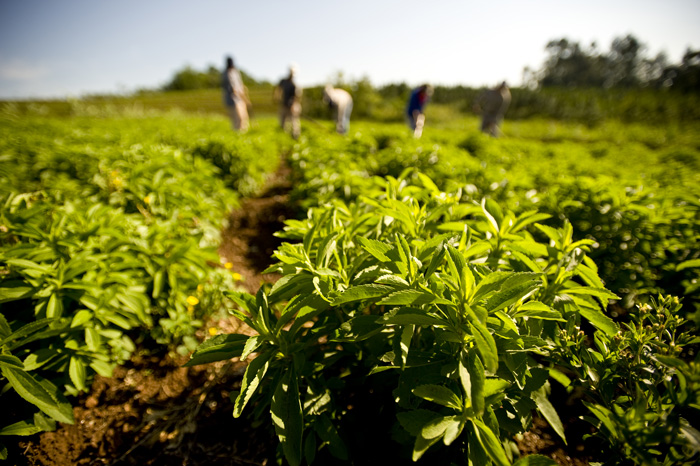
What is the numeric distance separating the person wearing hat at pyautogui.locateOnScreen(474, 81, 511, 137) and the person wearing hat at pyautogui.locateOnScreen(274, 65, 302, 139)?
22.8 ft

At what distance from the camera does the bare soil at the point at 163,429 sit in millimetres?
1595

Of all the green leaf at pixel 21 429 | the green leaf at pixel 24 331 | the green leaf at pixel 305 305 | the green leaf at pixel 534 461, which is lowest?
the green leaf at pixel 21 429

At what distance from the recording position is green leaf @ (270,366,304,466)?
106cm

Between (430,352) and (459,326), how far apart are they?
23cm

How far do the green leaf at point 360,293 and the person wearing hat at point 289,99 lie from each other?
33.5 ft

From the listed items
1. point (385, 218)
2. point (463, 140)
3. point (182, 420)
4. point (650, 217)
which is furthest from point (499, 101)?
point (182, 420)

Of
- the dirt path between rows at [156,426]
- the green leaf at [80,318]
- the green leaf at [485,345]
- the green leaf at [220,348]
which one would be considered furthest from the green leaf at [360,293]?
the green leaf at [80,318]

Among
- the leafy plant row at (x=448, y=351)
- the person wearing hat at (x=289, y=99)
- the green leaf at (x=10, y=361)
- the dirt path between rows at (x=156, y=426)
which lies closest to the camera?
the leafy plant row at (x=448, y=351)

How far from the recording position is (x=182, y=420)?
5.97 ft

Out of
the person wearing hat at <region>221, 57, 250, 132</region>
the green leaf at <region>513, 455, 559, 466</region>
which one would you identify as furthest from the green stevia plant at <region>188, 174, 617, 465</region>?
the person wearing hat at <region>221, 57, 250, 132</region>

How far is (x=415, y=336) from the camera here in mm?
1304

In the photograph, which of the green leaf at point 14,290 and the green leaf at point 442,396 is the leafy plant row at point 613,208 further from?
the green leaf at point 14,290

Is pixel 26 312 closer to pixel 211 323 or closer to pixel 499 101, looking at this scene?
pixel 211 323

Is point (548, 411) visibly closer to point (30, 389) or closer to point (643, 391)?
point (643, 391)
